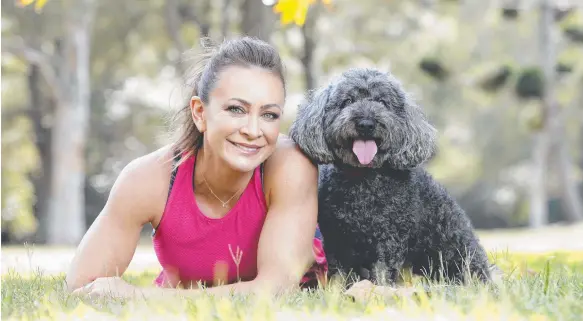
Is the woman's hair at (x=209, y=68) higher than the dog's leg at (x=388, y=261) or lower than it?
higher

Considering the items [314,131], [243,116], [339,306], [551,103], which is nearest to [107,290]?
[243,116]

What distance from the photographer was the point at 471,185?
33.0 meters

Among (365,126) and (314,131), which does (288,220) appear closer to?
(314,131)

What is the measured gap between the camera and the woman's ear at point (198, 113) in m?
4.05

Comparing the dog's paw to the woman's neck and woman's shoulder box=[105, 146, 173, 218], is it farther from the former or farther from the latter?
woman's shoulder box=[105, 146, 173, 218]

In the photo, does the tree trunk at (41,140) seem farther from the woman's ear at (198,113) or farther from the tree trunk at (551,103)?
the woman's ear at (198,113)

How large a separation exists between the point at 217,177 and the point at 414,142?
98 cm

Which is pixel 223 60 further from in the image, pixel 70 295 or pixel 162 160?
pixel 70 295

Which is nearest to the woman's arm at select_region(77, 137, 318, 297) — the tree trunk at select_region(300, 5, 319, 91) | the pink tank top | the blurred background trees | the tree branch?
the pink tank top

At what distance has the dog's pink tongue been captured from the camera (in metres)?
3.99

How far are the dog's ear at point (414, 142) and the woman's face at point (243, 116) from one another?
619mm

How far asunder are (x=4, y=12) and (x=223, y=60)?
14300mm

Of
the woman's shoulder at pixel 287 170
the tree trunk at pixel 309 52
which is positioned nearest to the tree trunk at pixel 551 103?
the tree trunk at pixel 309 52

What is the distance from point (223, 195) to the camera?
423cm
